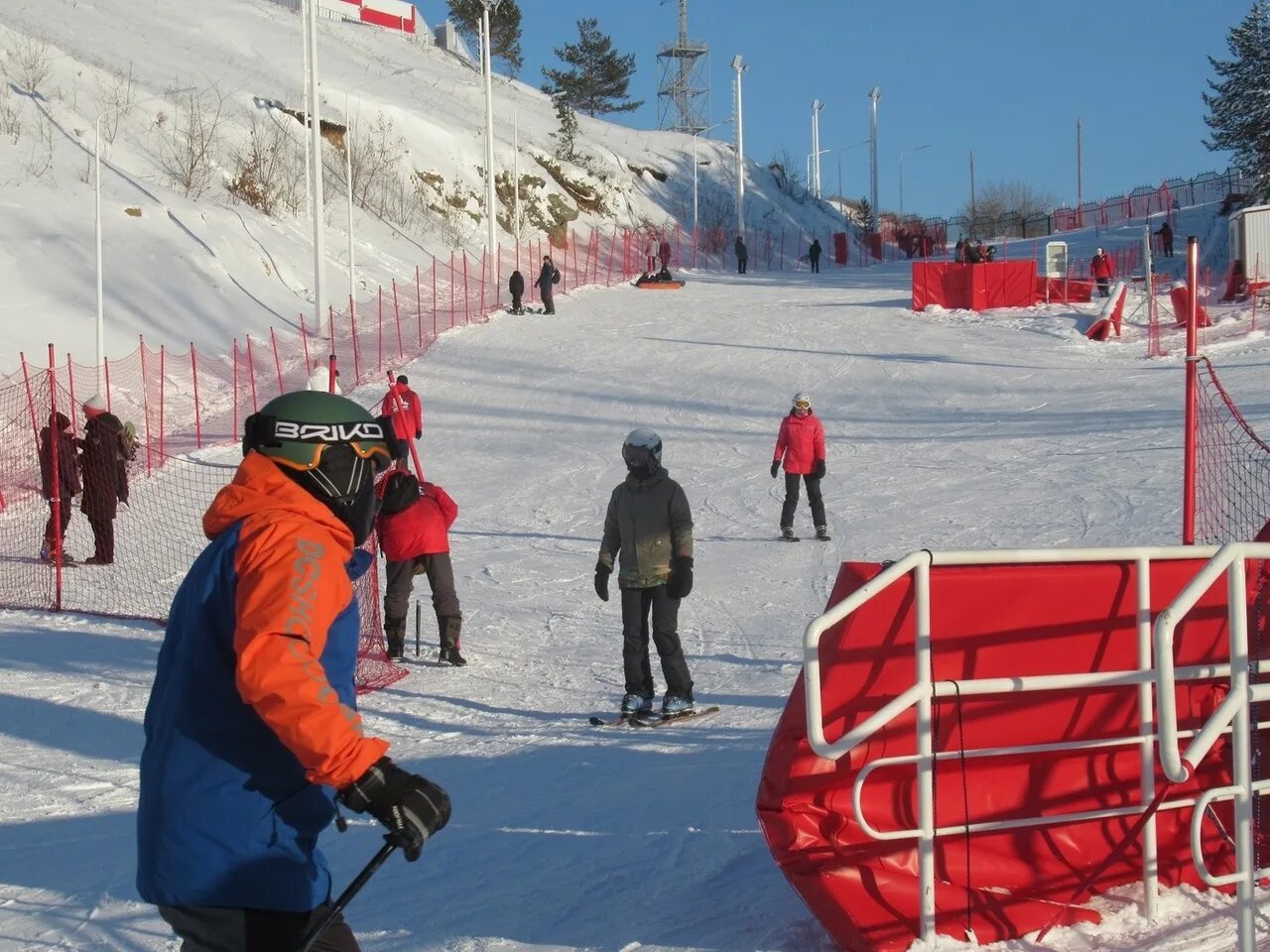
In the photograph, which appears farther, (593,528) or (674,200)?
(674,200)

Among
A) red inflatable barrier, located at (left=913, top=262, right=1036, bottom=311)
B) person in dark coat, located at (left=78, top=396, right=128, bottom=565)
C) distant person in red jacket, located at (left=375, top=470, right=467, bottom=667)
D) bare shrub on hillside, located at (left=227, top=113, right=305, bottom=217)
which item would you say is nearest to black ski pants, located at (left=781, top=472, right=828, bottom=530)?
distant person in red jacket, located at (left=375, top=470, right=467, bottom=667)

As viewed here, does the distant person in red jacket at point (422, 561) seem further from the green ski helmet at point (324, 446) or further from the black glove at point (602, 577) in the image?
the green ski helmet at point (324, 446)

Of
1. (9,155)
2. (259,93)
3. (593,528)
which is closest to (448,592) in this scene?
(593,528)

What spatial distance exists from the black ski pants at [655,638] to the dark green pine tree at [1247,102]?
43.7 m

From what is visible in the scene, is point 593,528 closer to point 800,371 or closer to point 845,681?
point 800,371

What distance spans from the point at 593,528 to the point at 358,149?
37488 mm

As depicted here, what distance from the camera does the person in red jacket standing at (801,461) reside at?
14495mm

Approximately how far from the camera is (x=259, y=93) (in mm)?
51625

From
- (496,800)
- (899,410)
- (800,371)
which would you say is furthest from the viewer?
(800,371)

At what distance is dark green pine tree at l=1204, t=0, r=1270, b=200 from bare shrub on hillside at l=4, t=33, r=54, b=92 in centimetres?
3857

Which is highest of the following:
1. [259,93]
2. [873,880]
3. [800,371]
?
[259,93]

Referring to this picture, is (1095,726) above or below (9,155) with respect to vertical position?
below

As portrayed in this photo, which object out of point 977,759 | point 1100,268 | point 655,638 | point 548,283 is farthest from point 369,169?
point 977,759

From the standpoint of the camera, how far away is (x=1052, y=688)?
384cm
